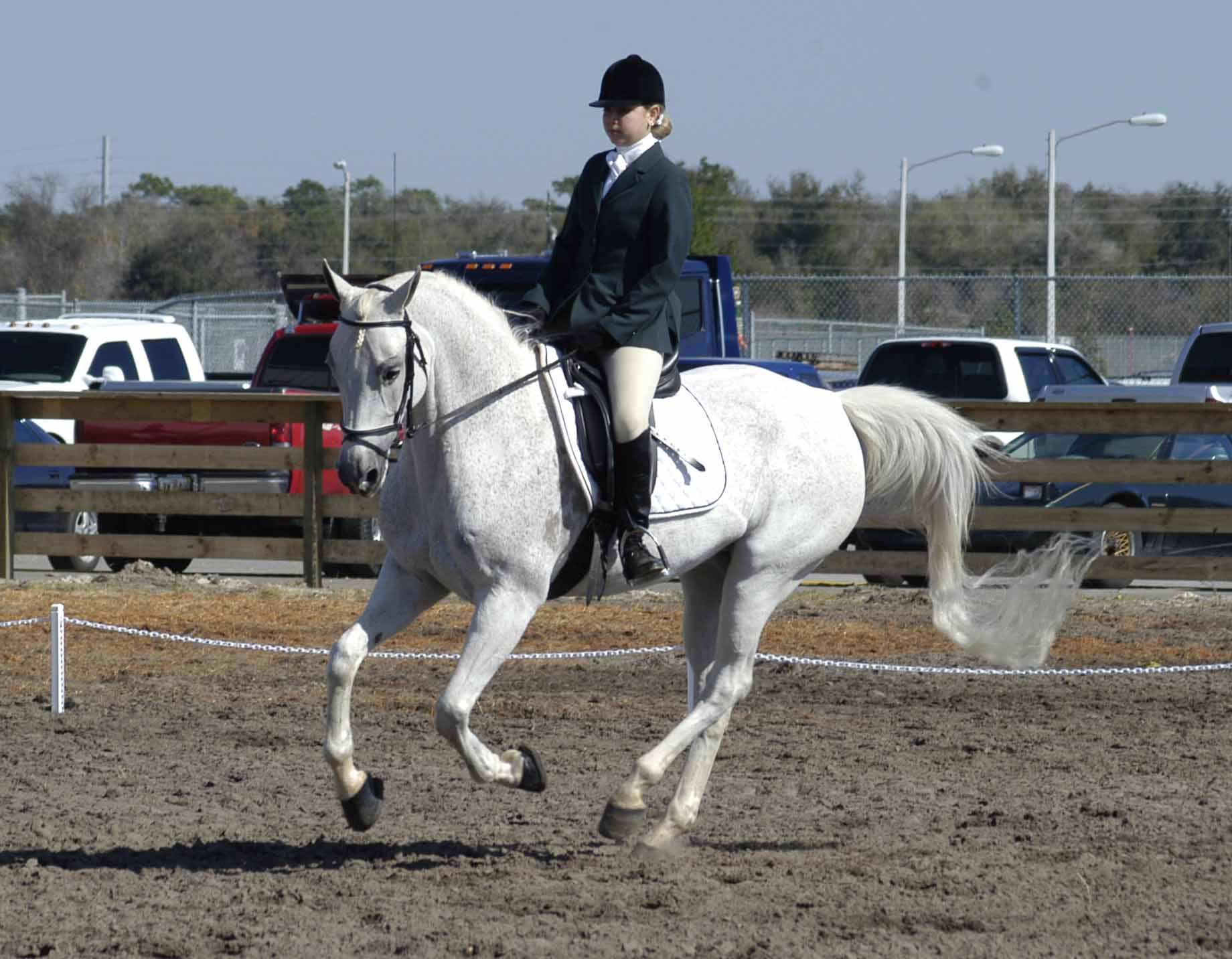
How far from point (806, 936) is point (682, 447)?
192 cm

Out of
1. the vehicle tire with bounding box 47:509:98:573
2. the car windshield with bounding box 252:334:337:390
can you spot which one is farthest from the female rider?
the car windshield with bounding box 252:334:337:390

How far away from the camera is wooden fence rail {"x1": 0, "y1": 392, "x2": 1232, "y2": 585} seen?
13414 mm

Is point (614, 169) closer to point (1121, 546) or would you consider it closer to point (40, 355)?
point (1121, 546)

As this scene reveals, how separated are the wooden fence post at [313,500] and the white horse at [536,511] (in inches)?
307

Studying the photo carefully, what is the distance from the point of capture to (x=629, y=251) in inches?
234

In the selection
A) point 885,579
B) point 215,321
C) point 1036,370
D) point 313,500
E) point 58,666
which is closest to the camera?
point 58,666

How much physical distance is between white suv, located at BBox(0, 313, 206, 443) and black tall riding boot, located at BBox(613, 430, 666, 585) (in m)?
12.3

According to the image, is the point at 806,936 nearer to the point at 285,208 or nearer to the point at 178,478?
the point at 178,478

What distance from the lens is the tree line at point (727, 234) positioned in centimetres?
5594

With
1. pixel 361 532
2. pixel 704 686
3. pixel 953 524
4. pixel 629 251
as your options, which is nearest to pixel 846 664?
pixel 953 524

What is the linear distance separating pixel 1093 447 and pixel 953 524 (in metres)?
8.06

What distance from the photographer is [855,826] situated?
634 cm

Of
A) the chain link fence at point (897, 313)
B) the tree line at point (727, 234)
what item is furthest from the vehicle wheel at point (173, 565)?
the tree line at point (727, 234)

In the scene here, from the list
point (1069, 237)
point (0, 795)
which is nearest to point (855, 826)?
point (0, 795)
